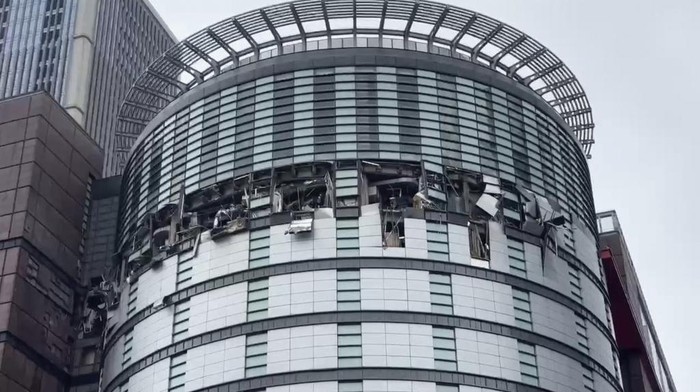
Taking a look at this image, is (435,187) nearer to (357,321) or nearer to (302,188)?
(302,188)

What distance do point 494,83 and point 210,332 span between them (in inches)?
1070

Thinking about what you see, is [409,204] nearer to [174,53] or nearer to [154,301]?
[154,301]

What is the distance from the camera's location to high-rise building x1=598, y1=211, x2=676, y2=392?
300 feet

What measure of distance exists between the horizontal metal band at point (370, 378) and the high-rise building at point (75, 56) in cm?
9553

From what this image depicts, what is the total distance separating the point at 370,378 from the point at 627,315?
1421 inches

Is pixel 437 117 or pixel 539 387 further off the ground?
pixel 437 117

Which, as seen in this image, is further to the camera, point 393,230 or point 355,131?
point 355,131

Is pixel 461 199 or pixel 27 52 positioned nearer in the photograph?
pixel 461 199

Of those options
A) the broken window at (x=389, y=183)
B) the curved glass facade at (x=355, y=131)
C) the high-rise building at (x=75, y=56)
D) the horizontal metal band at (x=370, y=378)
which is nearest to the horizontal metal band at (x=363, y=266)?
the broken window at (x=389, y=183)

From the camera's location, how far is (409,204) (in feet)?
239

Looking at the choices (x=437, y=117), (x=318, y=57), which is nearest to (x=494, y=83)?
(x=437, y=117)

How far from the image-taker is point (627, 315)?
3676 inches

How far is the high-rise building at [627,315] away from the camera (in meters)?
91.6

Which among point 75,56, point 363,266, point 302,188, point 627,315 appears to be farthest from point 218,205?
point 75,56
